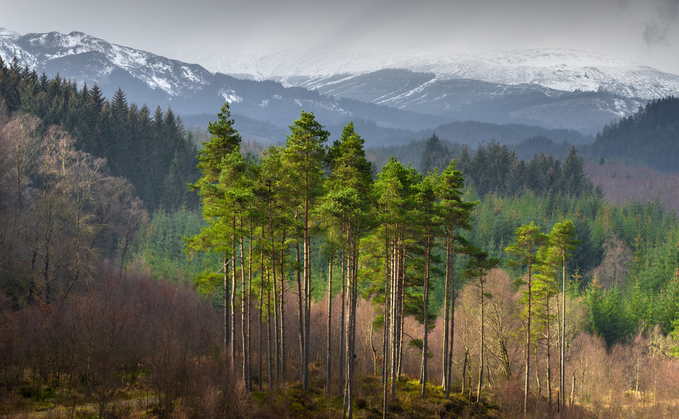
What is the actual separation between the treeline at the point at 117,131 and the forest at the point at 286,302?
2.32ft

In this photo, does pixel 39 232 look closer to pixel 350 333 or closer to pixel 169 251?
pixel 350 333

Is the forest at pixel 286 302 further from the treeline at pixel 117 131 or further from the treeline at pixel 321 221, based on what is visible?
the treeline at pixel 117 131

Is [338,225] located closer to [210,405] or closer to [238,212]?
[238,212]

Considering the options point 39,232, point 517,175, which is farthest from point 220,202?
point 517,175

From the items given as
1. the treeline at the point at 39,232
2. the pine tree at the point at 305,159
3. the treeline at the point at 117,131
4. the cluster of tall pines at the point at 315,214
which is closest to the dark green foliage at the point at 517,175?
the treeline at the point at 117,131

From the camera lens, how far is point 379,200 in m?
26.5

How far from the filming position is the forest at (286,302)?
26031 millimetres

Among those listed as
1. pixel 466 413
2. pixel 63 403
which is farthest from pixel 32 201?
pixel 466 413

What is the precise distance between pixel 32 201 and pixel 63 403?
27.6 meters

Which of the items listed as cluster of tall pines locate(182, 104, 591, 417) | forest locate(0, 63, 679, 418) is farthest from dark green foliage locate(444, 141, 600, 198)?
cluster of tall pines locate(182, 104, 591, 417)

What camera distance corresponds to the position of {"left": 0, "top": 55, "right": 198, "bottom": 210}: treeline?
7006 cm

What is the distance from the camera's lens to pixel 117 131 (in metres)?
83.4

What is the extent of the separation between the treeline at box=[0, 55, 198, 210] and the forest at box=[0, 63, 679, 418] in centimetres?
71

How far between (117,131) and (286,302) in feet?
179
